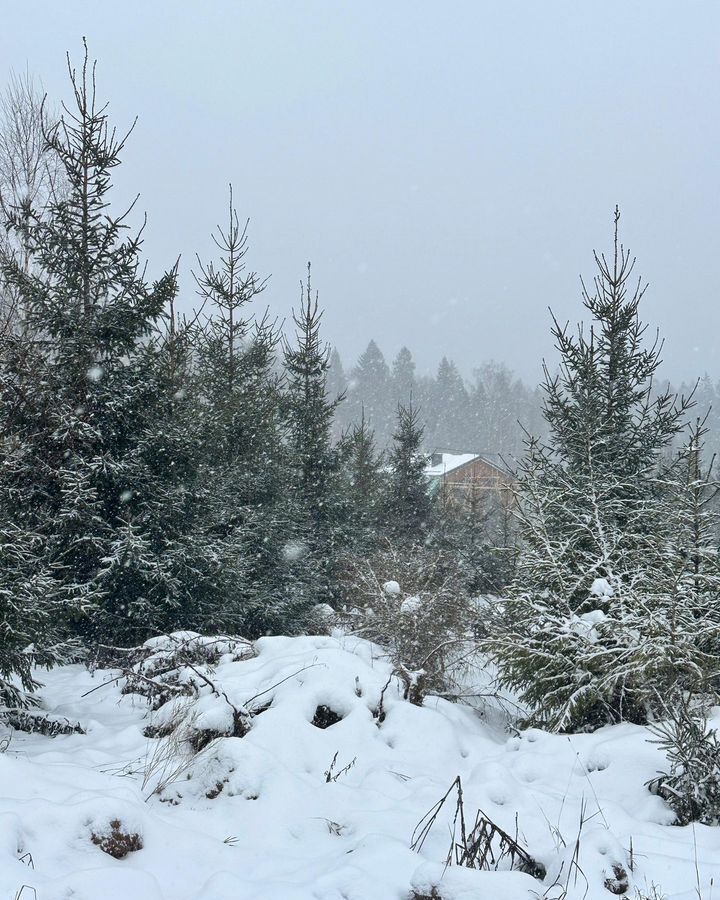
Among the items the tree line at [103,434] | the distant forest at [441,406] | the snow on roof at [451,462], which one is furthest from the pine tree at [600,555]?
the distant forest at [441,406]

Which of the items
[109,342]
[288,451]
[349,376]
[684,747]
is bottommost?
[684,747]

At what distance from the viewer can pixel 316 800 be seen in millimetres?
3943

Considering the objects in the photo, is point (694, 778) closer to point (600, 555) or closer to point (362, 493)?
point (600, 555)

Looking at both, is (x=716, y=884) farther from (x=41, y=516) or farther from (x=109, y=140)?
(x=109, y=140)

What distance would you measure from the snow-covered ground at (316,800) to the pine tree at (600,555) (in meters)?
0.62

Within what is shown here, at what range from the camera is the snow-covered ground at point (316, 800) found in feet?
9.32

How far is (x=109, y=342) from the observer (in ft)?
29.4

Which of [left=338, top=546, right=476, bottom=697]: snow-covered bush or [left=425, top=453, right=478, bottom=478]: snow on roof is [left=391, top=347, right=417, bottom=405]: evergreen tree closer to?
[left=425, top=453, right=478, bottom=478]: snow on roof

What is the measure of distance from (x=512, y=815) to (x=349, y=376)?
3607 inches

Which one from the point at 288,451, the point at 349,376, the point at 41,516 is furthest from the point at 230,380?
the point at 349,376

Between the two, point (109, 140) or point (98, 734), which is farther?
Answer: point (109, 140)

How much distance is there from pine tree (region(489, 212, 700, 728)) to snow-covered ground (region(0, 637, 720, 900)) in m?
0.62

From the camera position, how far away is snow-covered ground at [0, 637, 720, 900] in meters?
2.84

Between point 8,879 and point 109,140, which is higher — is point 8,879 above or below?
below
